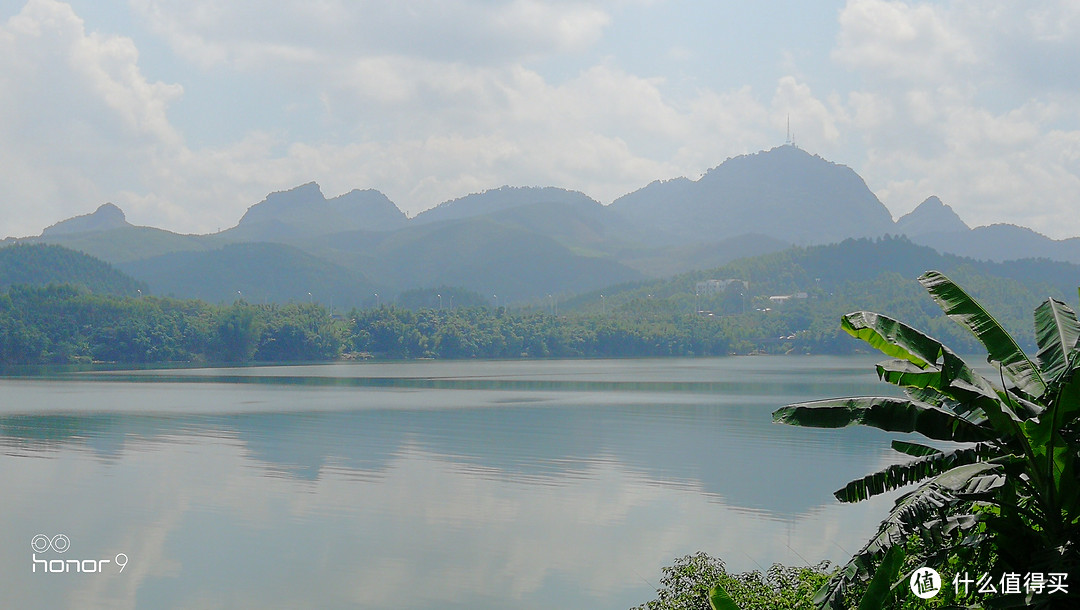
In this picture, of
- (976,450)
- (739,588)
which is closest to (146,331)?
(739,588)

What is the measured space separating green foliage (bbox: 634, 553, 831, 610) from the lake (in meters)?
4.43

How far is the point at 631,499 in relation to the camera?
22328 mm

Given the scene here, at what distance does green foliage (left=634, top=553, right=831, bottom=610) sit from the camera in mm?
8742

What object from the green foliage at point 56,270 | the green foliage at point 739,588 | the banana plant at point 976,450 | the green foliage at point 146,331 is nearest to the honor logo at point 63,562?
the green foliage at point 739,588

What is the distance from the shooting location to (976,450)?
692cm

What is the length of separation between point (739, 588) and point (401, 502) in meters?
13.4

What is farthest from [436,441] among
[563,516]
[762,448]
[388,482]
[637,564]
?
[637,564]

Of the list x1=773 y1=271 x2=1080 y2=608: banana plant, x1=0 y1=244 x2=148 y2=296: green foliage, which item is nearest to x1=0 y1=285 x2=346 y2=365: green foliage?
x1=0 y1=244 x2=148 y2=296: green foliage

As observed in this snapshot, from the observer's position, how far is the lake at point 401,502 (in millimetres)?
15227

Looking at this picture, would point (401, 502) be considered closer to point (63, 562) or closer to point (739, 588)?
point (63, 562)

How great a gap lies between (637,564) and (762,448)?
16.0 metres

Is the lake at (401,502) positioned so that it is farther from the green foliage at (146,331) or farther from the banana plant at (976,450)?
the green foliage at (146,331)

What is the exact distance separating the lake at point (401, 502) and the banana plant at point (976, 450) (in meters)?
7.85

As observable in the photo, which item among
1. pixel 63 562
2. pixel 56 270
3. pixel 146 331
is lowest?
pixel 63 562
